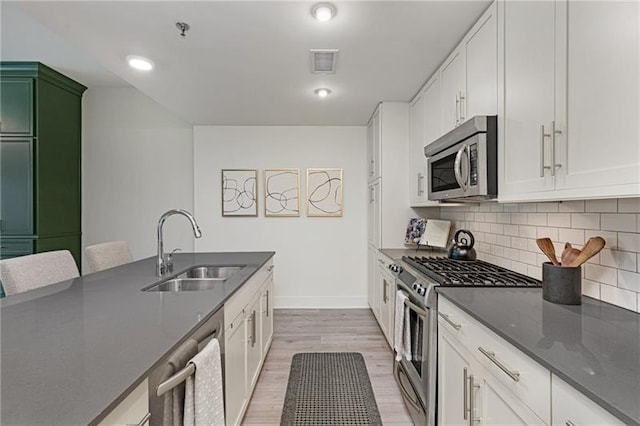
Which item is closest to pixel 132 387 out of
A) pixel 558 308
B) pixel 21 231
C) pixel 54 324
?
pixel 54 324

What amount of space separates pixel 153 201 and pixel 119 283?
117 inches

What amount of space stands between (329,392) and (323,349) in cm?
72

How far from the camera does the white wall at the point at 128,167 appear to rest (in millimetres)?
4508

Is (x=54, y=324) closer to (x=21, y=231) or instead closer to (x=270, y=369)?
(x=270, y=369)

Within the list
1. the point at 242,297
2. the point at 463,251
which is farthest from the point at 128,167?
the point at 463,251

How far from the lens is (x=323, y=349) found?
3141mm

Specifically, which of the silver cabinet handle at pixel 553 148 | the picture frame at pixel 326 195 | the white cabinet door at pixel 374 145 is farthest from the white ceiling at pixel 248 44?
the picture frame at pixel 326 195

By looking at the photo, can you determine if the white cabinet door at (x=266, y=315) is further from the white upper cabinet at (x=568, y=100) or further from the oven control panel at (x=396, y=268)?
the white upper cabinet at (x=568, y=100)

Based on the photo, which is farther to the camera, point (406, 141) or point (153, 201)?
point (153, 201)

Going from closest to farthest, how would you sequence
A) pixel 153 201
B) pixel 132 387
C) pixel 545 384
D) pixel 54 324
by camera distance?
pixel 132 387, pixel 545 384, pixel 54 324, pixel 153 201

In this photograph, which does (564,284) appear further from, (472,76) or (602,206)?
(472,76)

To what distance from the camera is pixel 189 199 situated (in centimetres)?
461

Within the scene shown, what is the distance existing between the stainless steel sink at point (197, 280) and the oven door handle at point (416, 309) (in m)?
1.13

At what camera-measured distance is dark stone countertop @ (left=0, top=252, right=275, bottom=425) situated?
72 cm
